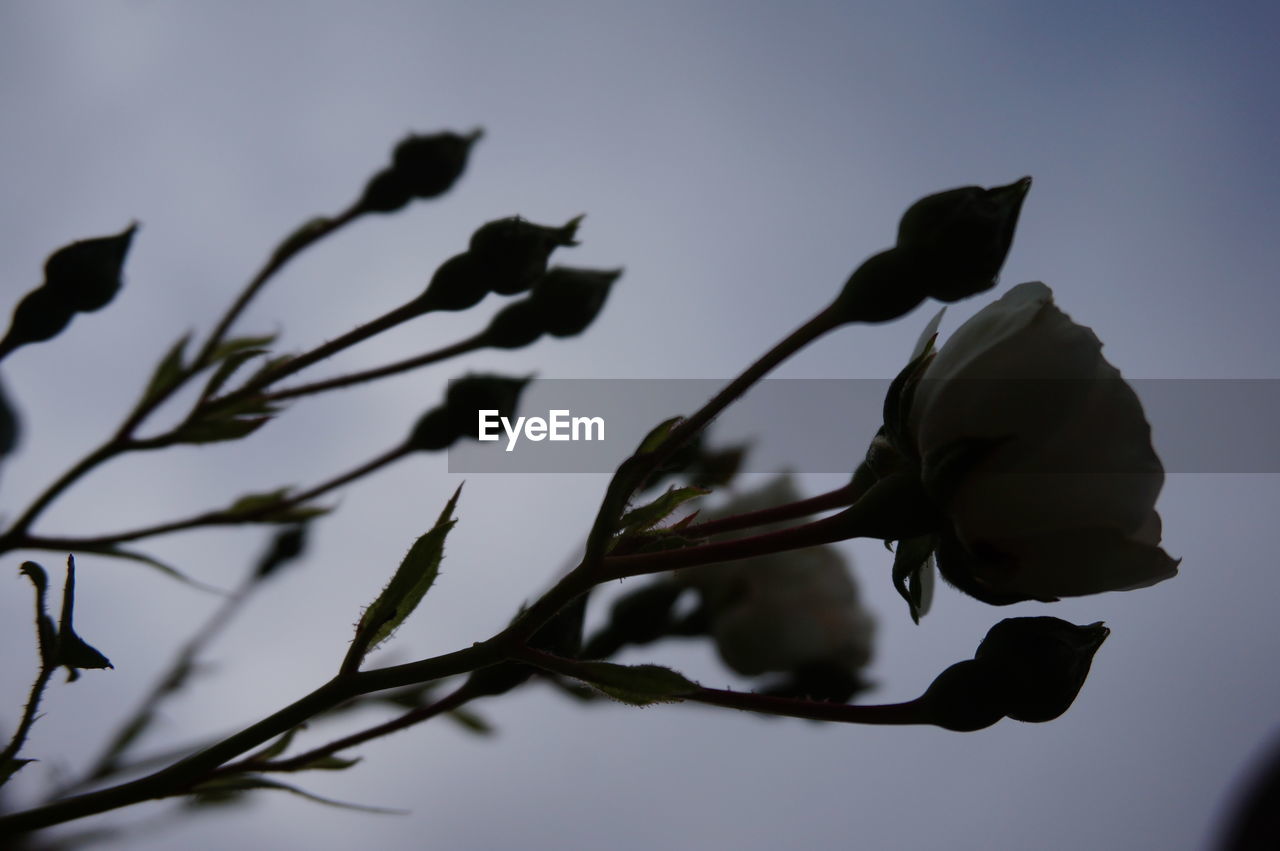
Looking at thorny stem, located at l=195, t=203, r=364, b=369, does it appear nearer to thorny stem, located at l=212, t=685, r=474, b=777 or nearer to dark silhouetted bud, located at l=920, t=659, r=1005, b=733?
thorny stem, located at l=212, t=685, r=474, b=777

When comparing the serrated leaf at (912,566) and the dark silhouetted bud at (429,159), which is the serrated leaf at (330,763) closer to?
the serrated leaf at (912,566)

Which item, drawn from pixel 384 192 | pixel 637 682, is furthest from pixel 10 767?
pixel 384 192

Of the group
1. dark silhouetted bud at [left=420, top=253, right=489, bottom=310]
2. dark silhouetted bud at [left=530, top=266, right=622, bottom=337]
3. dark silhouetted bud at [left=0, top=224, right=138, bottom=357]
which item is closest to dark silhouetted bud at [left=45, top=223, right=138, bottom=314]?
dark silhouetted bud at [left=0, top=224, right=138, bottom=357]

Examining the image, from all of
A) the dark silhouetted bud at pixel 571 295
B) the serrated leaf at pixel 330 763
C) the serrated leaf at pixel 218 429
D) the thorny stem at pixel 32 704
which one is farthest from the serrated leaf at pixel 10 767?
the dark silhouetted bud at pixel 571 295

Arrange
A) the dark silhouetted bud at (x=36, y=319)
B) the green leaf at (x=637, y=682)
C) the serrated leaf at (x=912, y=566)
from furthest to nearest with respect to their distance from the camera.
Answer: the dark silhouetted bud at (x=36, y=319)
the serrated leaf at (x=912, y=566)
the green leaf at (x=637, y=682)

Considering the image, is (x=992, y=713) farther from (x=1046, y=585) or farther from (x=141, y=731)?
(x=141, y=731)

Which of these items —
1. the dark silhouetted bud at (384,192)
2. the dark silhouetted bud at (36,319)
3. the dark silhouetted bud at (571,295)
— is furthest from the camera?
the dark silhouetted bud at (384,192)

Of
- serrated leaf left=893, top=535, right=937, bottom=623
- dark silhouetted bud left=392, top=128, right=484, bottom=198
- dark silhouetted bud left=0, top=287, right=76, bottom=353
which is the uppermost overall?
dark silhouetted bud left=392, top=128, right=484, bottom=198
